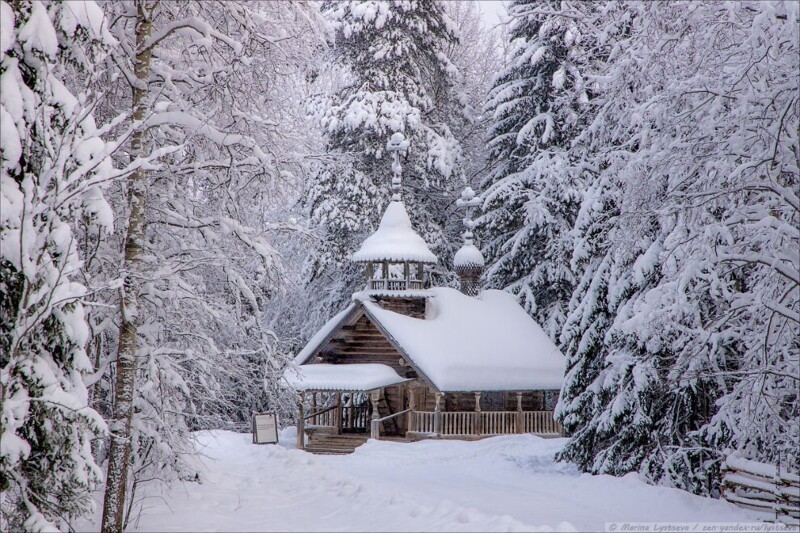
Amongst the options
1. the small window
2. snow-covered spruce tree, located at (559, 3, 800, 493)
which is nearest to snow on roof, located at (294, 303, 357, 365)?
the small window

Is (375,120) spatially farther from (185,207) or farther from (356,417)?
(185,207)

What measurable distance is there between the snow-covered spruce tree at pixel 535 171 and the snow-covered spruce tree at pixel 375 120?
2.63 metres

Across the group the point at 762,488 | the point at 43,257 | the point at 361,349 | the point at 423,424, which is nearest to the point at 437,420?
the point at 423,424

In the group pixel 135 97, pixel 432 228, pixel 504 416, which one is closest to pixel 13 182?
pixel 135 97

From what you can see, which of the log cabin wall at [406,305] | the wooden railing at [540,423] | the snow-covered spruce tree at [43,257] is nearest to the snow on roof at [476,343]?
the log cabin wall at [406,305]

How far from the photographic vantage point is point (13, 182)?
696 cm

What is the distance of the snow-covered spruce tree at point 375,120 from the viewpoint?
3141 cm

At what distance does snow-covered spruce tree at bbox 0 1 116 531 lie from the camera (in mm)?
6727

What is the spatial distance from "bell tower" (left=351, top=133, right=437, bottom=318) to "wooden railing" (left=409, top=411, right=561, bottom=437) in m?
4.07

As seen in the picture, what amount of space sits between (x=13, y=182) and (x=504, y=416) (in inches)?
817

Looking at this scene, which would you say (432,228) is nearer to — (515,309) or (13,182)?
(515,309)

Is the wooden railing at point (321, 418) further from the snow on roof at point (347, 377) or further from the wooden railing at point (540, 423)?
the wooden railing at point (540, 423)

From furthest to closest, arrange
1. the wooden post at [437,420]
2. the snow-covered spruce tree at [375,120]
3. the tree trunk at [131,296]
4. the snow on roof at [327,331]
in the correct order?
1. the snow-covered spruce tree at [375,120]
2. the snow on roof at [327,331]
3. the wooden post at [437,420]
4. the tree trunk at [131,296]

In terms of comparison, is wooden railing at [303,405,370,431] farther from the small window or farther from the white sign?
the small window
